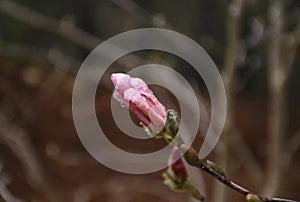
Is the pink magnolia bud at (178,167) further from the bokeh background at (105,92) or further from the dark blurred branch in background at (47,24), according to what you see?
the dark blurred branch in background at (47,24)

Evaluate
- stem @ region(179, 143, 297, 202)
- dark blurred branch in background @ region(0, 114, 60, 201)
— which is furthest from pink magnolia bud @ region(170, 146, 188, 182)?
dark blurred branch in background @ region(0, 114, 60, 201)

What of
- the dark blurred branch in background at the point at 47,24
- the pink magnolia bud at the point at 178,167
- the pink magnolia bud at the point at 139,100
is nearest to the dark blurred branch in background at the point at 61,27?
the dark blurred branch in background at the point at 47,24

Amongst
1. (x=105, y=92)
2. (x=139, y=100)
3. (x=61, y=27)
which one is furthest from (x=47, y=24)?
(x=139, y=100)

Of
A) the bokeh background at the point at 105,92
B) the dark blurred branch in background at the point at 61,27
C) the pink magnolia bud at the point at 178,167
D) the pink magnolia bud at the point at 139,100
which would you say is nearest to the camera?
the pink magnolia bud at the point at 139,100

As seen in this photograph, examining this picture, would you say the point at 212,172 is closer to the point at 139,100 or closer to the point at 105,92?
the point at 139,100

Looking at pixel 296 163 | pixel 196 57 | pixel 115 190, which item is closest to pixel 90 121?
pixel 115 190

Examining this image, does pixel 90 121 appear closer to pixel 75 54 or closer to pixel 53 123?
pixel 53 123

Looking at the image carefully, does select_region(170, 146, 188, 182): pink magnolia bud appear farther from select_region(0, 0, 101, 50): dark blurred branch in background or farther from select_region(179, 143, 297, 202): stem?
select_region(0, 0, 101, 50): dark blurred branch in background

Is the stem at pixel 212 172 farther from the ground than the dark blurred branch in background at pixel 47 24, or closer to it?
closer to it
